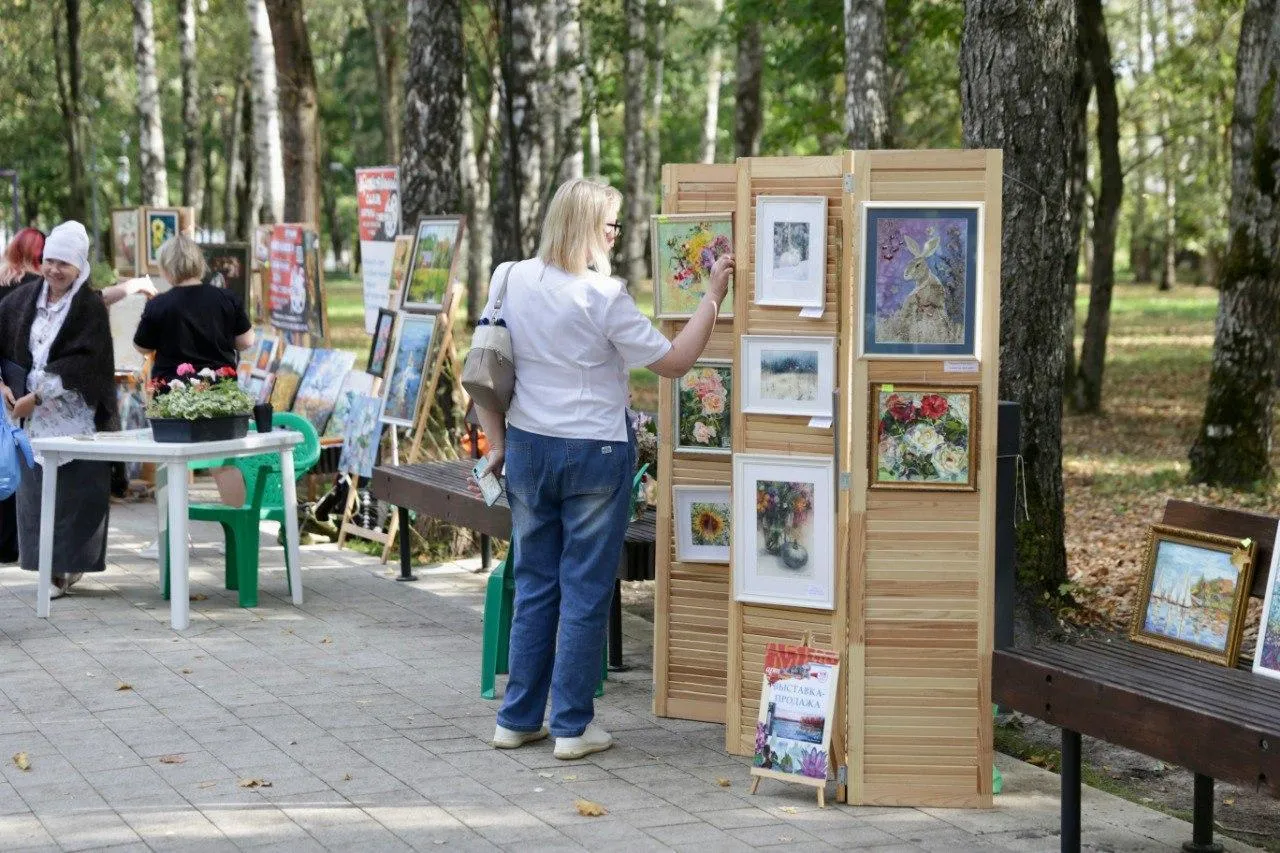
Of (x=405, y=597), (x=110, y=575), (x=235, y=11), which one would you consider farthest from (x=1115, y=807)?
(x=235, y=11)

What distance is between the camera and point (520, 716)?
5.99 m

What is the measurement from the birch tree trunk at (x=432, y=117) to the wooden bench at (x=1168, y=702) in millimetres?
7605

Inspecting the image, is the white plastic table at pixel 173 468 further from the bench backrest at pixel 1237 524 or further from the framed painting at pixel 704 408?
the bench backrest at pixel 1237 524

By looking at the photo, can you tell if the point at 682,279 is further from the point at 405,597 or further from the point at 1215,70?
the point at 1215,70

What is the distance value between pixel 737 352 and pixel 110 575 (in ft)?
17.1

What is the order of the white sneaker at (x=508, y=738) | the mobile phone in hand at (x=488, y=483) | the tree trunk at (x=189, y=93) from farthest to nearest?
the tree trunk at (x=189, y=93)
the mobile phone in hand at (x=488, y=483)
the white sneaker at (x=508, y=738)

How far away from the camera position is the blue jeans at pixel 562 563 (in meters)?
5.74

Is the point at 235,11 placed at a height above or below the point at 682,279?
above

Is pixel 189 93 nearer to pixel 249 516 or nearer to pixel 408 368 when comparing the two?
pixel 408 368

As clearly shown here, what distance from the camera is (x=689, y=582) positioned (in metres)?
6.44

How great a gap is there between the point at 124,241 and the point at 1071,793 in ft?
40.4

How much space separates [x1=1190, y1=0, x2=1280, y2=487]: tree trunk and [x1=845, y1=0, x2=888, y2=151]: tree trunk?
2.93 metres

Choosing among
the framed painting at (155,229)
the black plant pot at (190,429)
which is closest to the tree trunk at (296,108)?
the framed painting at (155,229)

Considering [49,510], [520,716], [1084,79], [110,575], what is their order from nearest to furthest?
[520,716] < [49,510] < [110,575] < [1084,79]
